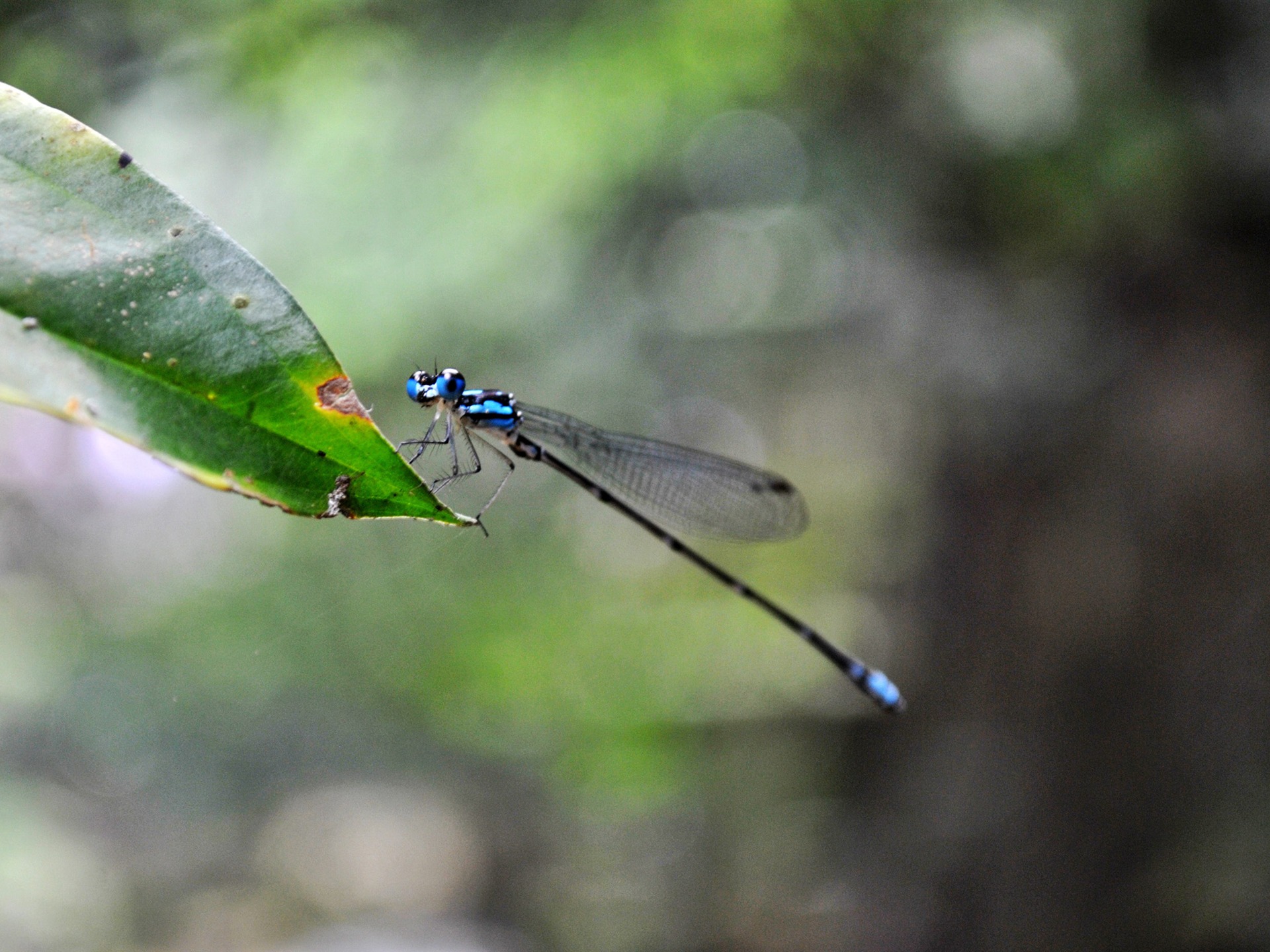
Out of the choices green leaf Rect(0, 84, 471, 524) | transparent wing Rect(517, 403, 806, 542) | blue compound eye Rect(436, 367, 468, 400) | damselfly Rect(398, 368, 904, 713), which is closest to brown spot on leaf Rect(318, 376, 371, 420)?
green leaf Rect(0, 84, 471, 524)

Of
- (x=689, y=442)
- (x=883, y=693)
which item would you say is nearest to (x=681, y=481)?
(x=883, y=693)

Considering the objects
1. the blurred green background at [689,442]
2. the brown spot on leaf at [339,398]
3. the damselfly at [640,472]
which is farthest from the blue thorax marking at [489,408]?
the brown spot on leaf at [339,398]

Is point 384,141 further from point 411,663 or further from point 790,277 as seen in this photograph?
point 411,663

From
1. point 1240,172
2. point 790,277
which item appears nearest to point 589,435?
point 1240,172

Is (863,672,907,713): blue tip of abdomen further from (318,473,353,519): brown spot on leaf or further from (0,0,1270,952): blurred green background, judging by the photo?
(318,473,353,519): brown spot on leaf

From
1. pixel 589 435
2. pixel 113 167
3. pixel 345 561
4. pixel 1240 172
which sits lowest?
pixel 113 167
